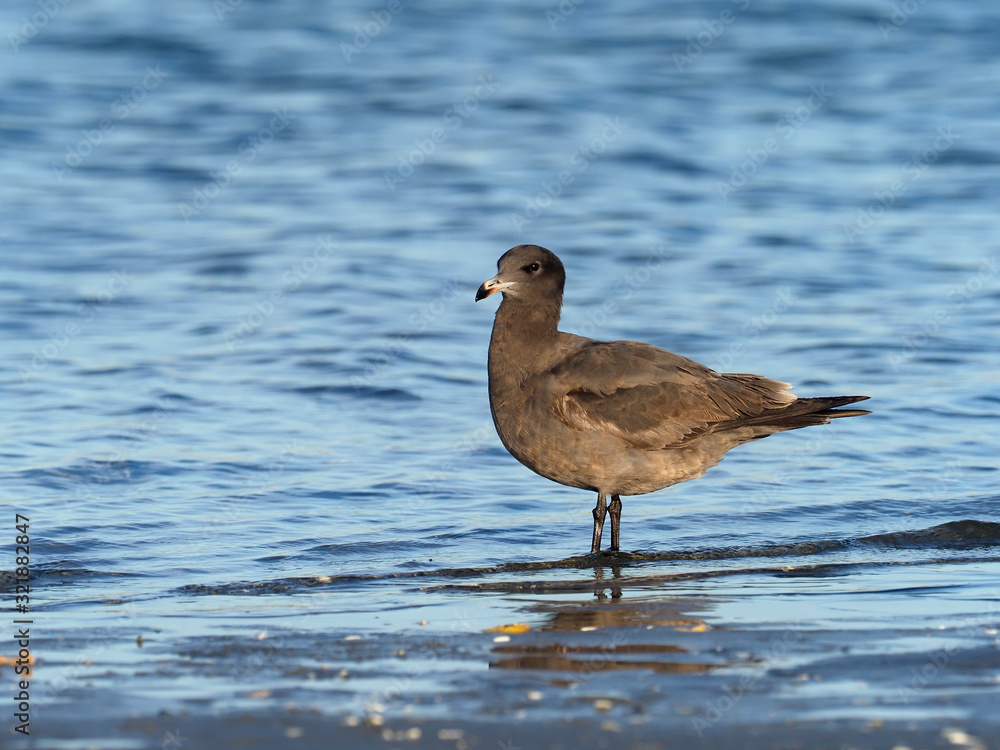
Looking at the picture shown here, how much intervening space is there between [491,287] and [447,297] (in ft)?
21.5

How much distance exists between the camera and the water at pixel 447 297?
6176mm

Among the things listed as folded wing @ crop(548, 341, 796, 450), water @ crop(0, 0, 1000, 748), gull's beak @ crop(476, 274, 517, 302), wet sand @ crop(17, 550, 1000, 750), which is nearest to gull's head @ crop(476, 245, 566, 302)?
gull's beak @ crop(476, 274, 517, 302)

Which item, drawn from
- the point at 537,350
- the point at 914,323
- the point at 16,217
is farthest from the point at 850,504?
the point at 16,217

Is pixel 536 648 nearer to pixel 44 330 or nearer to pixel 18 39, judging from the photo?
pixel 44 330

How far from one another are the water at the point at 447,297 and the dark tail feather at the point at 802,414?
0.66m

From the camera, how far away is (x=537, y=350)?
679 cm

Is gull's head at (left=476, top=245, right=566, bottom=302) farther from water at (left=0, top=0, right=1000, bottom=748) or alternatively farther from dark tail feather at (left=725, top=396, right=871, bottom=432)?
water at (left=0, top=0, right=1000, bottom=748)

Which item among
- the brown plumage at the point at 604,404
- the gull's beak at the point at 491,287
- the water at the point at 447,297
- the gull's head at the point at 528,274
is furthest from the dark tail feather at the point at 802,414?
the gull's beak at the point at 491,287

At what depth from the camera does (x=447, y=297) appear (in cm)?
1330

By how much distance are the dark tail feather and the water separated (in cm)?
66

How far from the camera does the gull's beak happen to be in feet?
22.1

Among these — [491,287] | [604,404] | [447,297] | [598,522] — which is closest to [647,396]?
[604,404]

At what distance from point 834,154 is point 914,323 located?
8.26m

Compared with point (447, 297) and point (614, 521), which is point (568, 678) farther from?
point (447, 297)
